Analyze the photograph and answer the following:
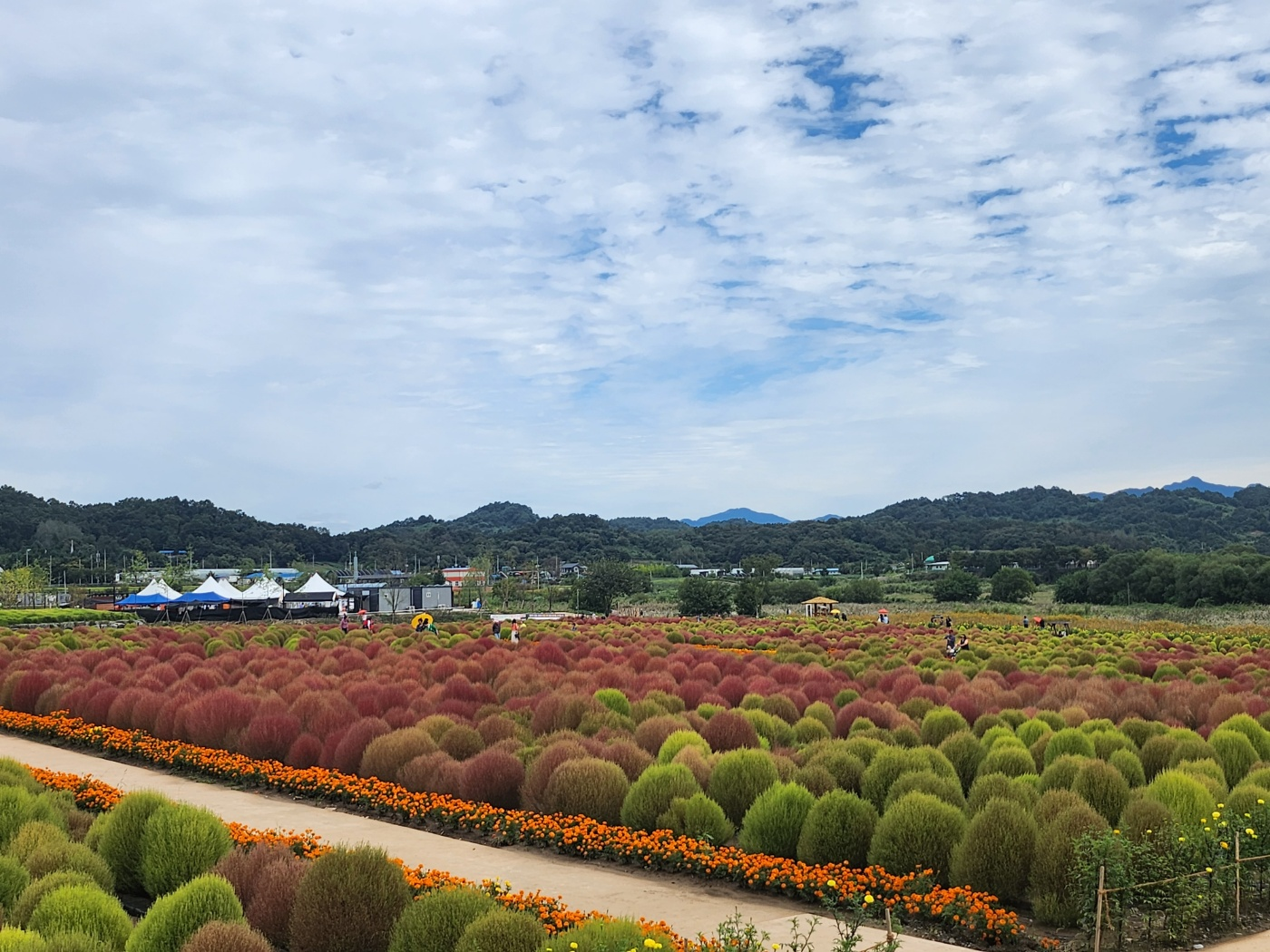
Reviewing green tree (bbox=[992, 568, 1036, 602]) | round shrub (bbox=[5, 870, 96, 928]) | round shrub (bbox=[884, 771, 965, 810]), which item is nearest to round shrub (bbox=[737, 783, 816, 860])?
round shrub (bbox=[884, 771, 965, 810])

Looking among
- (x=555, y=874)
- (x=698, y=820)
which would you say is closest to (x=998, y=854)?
(x=698, y=820)

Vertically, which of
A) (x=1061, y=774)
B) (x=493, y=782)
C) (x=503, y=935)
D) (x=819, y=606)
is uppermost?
(x=819, y=606)

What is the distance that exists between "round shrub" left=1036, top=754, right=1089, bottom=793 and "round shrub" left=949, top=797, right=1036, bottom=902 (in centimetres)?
216

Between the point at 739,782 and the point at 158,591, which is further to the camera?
the point at 158,591

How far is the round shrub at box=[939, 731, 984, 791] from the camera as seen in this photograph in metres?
13.2

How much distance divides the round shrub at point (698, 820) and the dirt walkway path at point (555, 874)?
2.52 ft

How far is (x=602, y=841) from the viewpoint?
35.0 ft

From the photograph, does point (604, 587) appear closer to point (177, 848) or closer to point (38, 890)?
point (177, 848)

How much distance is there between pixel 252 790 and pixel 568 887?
267 inches

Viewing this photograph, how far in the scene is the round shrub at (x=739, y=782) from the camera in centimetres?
1168

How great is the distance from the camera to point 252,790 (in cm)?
1455

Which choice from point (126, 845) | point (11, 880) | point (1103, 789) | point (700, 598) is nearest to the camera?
point (11, 880)

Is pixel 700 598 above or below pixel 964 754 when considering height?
above

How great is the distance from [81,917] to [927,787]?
24.3ft
